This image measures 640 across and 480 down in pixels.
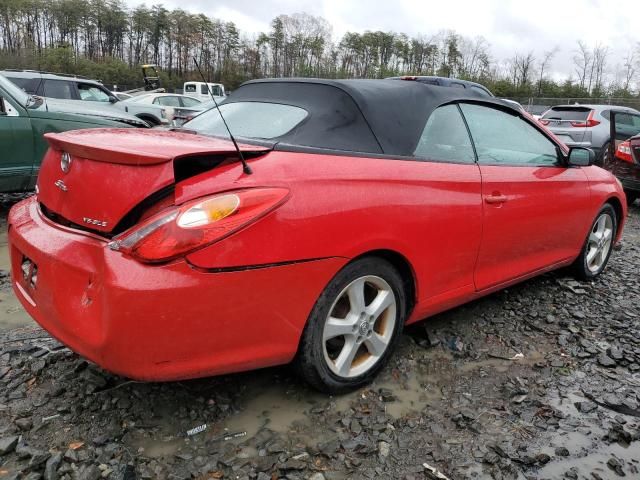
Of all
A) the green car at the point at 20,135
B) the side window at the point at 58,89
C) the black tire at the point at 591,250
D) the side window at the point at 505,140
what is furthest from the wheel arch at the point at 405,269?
the side window at the point at 58,89

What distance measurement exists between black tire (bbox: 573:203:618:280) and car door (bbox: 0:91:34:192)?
546 cm

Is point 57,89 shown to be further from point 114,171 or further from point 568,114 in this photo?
point 568,114

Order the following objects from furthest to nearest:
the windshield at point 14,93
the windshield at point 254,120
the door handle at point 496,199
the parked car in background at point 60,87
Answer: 1. the parked car in background at point 60,87
2. the windshield at point 14,93
3. the door handle at point 496,199
4. the windshield at point 254,120

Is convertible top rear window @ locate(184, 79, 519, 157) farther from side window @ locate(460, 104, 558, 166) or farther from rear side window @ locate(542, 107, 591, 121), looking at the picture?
rear side window @ locate(542, 107, 591, 121)

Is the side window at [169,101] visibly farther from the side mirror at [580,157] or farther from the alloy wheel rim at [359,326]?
the alloy wheel rim at [359,326]

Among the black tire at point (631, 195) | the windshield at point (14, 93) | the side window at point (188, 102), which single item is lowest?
the black tire at point (631, 195)

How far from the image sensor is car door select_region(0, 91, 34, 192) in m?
5.43

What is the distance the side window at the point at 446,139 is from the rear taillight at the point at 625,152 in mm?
5694

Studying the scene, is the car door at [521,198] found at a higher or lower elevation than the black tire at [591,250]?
higher

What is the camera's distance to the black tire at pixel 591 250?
4.00 m

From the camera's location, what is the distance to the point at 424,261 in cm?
250

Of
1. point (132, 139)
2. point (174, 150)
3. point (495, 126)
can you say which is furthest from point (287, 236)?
point (495, 126)

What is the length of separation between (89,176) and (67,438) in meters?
1.01

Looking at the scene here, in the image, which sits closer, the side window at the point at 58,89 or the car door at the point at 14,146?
the car door at the point at 14,146
